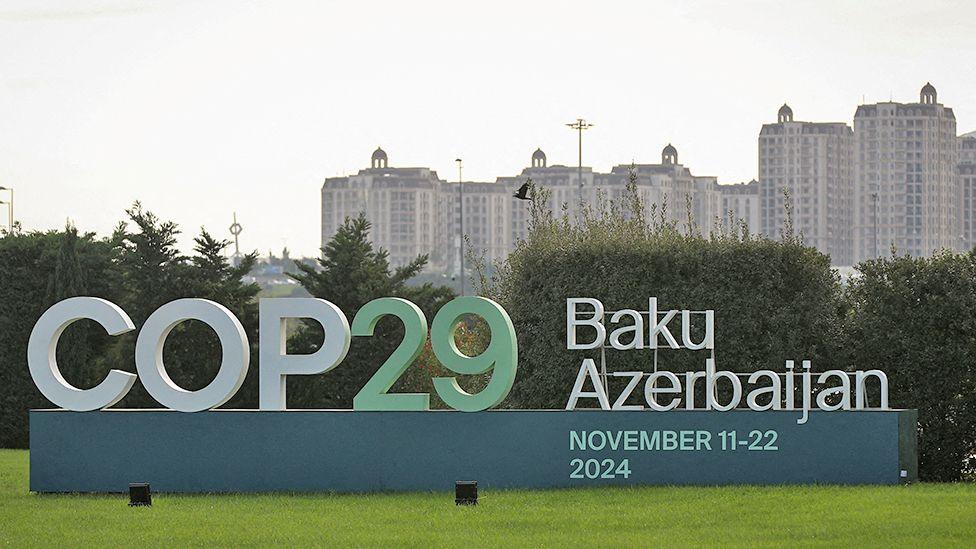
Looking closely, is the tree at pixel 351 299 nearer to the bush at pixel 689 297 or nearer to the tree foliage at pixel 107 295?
the tree foliage at pixel 107 295

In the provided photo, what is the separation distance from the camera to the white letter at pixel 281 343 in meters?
20.3

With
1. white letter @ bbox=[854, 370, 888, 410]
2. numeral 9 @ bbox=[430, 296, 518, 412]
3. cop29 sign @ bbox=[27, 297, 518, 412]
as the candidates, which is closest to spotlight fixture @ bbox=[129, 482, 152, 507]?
cop29 sign @ bbox=[27, 297, 518, 412]

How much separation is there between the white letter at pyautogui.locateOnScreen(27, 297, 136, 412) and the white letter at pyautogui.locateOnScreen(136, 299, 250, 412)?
11.3 inches

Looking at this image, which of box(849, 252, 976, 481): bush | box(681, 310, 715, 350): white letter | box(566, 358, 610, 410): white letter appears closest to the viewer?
box(566, 358, 610, 410): white letter

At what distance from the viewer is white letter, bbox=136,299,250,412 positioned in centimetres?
2028

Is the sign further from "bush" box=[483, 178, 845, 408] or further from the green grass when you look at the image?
"bush" box=[483, 178, 845, 408]

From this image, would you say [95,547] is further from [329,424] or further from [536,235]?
[536,235]

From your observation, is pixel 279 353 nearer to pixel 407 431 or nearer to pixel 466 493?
pixel 407 431

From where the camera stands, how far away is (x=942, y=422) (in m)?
22.5

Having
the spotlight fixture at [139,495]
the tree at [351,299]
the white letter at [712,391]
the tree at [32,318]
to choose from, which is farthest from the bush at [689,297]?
the tree at [32,318]

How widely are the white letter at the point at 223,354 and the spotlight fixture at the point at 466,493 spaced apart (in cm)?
348

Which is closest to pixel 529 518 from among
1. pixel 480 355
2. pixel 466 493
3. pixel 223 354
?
pixel 466 493

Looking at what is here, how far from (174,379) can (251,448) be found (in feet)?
65.8

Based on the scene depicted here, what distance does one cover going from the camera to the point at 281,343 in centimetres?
2055
